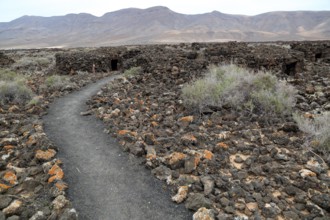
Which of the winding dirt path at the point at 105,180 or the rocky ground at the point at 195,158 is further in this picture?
the winding dirt path at the point at 105,180

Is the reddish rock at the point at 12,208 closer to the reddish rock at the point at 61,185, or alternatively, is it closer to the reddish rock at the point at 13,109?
the reddish rock at the point at 61,185

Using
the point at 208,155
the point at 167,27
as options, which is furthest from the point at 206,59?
the point at 167,27

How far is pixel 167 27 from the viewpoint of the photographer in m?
116

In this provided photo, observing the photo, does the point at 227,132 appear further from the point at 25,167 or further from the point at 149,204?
the point at 25,167

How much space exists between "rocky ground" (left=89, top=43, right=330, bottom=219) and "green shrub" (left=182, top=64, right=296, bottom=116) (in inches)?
12.4

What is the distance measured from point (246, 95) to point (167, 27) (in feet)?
374

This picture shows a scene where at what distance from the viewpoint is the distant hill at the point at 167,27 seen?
94625 millimetres

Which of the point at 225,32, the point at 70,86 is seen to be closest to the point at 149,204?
the point at 70,86

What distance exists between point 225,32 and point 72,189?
100270mm

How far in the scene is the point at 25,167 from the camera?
468 cm

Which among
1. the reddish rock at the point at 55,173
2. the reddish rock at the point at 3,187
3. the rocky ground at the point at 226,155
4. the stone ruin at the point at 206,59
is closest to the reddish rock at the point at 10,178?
the reddish rock at the point at 3,187

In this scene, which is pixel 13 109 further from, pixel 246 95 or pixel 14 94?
pixel 246 95

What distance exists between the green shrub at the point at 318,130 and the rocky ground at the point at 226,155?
0.49 feet

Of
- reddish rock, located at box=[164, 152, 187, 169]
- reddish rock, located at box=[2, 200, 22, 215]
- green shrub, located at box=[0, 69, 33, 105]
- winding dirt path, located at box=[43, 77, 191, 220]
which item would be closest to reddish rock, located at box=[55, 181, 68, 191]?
winding dirt path, located at box=[43, 77, 191, 220]
